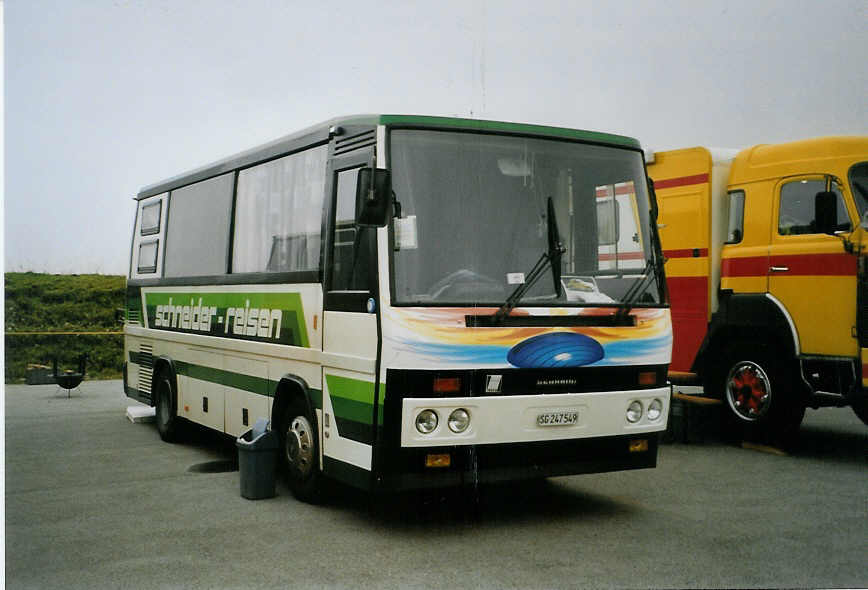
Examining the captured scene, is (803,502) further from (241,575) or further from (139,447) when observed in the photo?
(139,447)

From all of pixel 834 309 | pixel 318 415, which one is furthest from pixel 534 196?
pixel 834 309

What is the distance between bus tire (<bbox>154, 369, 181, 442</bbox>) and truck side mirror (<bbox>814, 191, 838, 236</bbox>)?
275 inches

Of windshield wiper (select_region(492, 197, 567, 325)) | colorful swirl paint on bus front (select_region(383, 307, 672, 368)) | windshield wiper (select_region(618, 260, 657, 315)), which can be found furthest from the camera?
windshield wiper (select_region(618, 260, 657, 315))


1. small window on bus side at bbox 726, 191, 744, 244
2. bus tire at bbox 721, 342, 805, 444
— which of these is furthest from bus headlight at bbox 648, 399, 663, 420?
small window on bus side at bbox 726, 191, 744, 244

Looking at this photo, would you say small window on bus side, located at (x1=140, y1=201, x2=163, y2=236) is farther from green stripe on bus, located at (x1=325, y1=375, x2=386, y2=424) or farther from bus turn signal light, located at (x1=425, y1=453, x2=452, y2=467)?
bus turn signal light, located at (x1=425, y1=453, x2=452, y2=467)

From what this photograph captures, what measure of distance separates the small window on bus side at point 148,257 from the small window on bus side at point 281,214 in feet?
8.56

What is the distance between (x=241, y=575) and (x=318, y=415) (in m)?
1.78

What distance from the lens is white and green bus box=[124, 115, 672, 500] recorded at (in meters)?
6.58

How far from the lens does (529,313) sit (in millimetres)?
6805

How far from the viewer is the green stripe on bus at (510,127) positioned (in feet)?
22.5

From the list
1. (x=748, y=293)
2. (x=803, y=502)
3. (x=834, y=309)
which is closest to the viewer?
(x=803, y=502)

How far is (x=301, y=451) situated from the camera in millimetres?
7902

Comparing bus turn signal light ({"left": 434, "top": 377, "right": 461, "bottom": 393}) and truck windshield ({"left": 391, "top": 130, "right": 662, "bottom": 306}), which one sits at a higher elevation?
truck windshield ({"left": 391, "top": 130, "right": 662, "bottom": 306})

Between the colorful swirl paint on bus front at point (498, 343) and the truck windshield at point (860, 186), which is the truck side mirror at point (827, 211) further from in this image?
the colorful swirl paint on bus front at point (498, 343)
